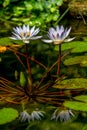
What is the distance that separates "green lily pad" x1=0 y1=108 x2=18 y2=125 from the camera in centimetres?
179

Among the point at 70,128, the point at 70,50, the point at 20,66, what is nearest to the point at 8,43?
the point at 20,66

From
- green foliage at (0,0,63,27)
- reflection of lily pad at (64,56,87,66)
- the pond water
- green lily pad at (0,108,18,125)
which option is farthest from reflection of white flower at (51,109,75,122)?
green foliage at (0,0,63,27)

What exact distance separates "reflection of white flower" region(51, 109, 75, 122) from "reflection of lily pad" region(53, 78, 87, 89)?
21 cm

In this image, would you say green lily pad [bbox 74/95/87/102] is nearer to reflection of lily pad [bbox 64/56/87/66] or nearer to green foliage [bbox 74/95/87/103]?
green foliage [bbox 74/95/87/103]

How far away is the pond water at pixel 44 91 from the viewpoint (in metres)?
1.84

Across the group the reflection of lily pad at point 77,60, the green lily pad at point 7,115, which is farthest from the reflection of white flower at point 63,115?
the reflection of lily pad at point 77,60

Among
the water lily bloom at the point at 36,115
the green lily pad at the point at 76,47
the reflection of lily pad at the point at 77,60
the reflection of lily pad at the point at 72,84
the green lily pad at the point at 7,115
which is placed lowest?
the water lily bloom at the point at 36,115

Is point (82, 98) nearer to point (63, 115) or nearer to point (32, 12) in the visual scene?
point (63, 115)

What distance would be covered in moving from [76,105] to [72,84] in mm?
242

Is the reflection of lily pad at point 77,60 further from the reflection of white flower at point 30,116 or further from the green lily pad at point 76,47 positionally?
the reflection of white flower at point 30,116

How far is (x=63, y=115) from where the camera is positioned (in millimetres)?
1896

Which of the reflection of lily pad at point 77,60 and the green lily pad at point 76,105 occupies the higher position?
the reflection of lily pad at point 77,60

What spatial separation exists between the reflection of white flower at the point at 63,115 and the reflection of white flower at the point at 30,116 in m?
0.07

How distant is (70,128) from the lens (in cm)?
180
